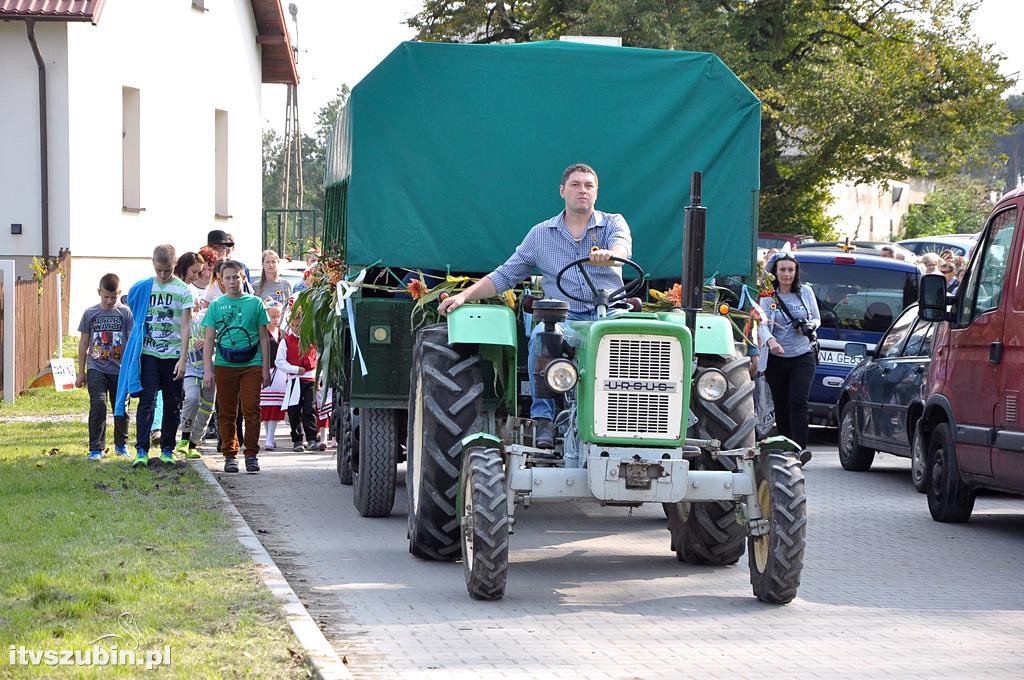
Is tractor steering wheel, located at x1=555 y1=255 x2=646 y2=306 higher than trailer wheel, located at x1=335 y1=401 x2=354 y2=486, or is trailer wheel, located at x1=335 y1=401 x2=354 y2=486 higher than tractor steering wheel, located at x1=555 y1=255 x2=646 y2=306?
tractor steering wheel, located at x1=555 y1=255 x2=646 y2=306

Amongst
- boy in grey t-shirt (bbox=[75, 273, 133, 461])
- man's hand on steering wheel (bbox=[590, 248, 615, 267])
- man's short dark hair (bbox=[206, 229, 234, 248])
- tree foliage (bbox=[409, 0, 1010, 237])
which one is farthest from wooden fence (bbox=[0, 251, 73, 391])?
tree foliage (bbox=[409, 0, 1010, 237])

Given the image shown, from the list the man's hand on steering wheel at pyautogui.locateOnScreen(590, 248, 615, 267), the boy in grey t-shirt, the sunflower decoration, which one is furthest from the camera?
the boy in grey t-shirt

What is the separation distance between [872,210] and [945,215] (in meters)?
13.6

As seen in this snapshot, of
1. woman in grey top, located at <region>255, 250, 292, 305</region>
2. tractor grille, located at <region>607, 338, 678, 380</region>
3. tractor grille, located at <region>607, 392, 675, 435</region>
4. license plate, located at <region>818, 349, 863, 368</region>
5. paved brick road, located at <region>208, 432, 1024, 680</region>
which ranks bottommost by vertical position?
paved brick road, located at <region>208, 432, 1024, 680</region>

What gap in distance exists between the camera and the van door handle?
10.0 metres

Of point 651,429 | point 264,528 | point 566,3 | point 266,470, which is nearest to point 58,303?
point 266,470

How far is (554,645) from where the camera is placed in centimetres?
679

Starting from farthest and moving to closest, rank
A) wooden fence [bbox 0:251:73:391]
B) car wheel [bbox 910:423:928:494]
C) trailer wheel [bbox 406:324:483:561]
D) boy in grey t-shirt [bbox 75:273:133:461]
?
1. wooden fence [bbox 0:251:73:391]
2. boy in grey t-shirt [bbox 75:273:133:461]
3. car wheel [bbox 910:423:928:494]
4. trailer wheel [bbox 406:324:483:561]

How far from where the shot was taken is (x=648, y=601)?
7906mm

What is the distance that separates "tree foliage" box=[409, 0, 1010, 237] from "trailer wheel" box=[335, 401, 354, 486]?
27.7 m

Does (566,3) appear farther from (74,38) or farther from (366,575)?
(366,575)

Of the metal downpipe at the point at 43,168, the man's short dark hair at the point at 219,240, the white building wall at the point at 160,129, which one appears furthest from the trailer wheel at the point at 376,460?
the metal downpipe at the point at 43,168

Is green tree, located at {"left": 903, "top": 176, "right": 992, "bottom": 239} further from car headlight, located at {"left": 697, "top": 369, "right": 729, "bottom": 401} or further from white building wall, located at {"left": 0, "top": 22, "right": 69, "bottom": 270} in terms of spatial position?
car headlight, located at {"left": 697, "top": 369, "right": 729, "bottom": 401}

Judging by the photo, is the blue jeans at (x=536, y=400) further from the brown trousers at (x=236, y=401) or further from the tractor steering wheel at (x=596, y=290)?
the brown trousers at (x=236, y=401)
